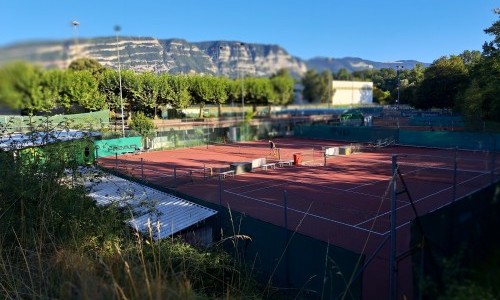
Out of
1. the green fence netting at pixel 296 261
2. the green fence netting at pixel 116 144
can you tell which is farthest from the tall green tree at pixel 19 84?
the green fence netting at pixel 116 144

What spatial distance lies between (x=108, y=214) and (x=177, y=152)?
1053 inches

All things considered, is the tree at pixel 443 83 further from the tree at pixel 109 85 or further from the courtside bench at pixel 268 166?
the courtside bench at pixel 268 166

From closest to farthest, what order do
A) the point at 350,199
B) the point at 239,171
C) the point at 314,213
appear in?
the point at 314,213 < the point at 350,199 < the point at 239,171

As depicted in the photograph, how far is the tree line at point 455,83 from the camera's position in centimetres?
710

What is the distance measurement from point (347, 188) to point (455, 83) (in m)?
11.1

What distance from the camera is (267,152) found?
3262 cm

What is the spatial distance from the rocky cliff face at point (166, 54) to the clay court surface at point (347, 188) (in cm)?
326

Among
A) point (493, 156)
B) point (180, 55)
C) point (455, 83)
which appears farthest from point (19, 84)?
point (455, 83)

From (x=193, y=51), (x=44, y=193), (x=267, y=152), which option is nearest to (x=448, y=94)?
(x=193, y=51)

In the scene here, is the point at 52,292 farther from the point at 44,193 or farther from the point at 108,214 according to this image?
the point at 108,214

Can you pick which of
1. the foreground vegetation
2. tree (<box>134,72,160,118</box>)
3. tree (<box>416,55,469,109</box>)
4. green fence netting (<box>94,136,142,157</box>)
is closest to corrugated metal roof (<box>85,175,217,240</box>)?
the foreground vegetation

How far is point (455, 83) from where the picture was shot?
8.12 metres

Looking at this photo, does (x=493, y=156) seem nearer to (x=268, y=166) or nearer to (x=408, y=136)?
(x=268, y=166)

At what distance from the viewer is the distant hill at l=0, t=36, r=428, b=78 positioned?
3.14 meters
